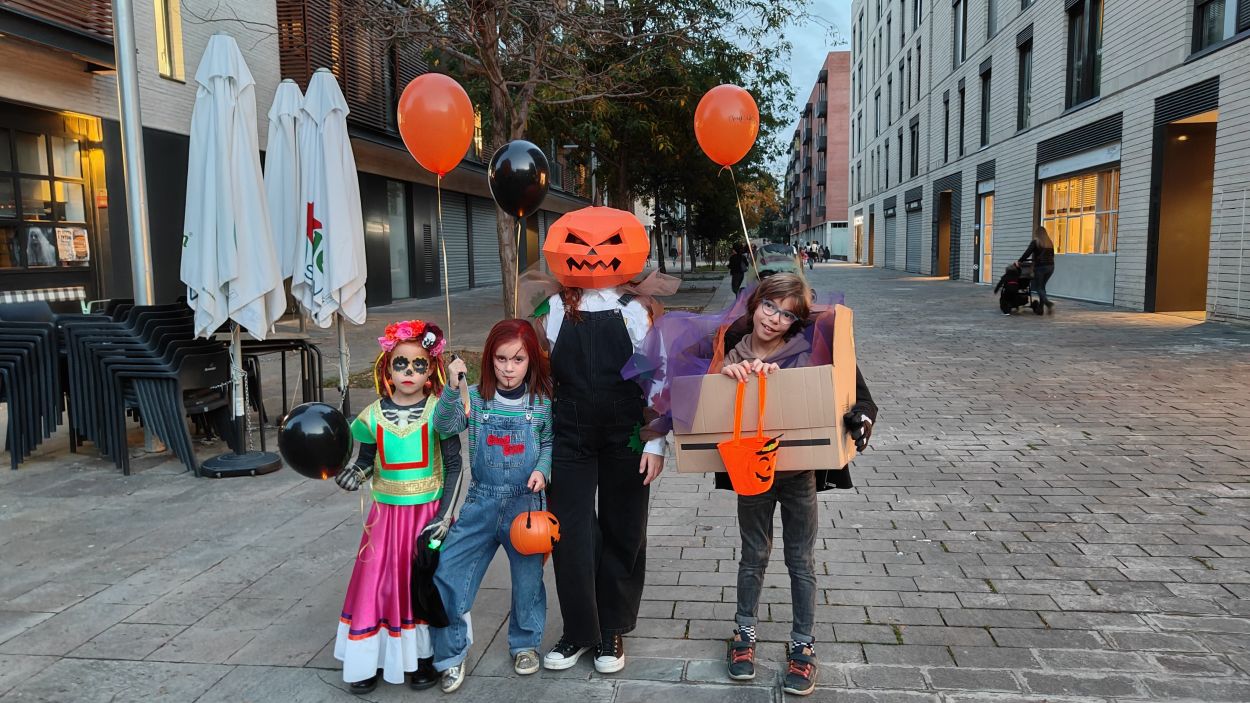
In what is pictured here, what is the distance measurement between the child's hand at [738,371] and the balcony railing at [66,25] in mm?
11342

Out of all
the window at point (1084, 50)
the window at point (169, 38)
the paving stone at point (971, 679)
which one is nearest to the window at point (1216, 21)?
the window at point (1084, 50)

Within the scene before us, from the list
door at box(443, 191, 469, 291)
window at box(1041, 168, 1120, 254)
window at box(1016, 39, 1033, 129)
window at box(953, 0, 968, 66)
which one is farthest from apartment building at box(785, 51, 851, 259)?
window at box(1041, 168, 1120, 254)

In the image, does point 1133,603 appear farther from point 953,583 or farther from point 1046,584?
point 953,583

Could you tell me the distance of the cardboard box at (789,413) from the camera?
2727 mm

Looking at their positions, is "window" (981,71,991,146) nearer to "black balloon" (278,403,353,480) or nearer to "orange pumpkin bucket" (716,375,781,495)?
"orange pumpkin bucket" (716,375,781,495)

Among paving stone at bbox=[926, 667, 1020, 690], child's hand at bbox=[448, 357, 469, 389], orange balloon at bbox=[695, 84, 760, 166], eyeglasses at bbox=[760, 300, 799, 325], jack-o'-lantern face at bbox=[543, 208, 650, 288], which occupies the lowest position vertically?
paving stone at bbox=[926, 667, 1020, 690]

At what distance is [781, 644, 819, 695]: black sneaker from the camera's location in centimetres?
299

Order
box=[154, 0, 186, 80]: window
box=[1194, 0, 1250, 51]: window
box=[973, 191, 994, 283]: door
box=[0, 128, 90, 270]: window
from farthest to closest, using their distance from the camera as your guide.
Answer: box=[973, 191, 994, 283]: door → box=[154, 0, 186, 80]: window → box=[1194, 0, 1250, 51]: window → box=[0, 128, 90, 270]: window

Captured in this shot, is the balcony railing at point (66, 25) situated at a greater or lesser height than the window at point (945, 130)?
lesser

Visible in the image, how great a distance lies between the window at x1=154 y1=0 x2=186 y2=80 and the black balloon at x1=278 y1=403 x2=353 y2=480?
1361 cm

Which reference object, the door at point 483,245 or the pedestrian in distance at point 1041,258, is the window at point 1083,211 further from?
the door at point 483,245

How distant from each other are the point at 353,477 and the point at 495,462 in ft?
1.73

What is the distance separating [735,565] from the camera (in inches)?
169

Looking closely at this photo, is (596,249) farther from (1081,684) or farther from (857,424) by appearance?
(1081,684)
